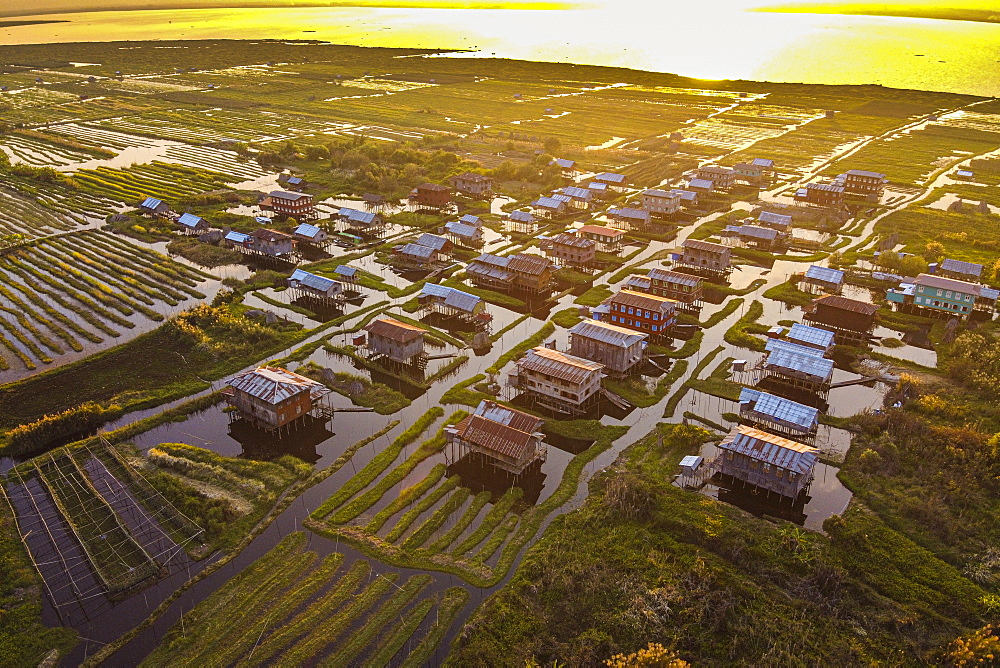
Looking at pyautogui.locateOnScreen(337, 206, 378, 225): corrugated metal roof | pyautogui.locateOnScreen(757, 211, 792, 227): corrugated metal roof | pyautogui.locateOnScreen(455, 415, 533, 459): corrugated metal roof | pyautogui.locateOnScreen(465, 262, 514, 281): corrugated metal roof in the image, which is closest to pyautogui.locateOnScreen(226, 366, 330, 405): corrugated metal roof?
pyautogui.locateOnScreen(455, 415, 533, 459): corrugated metal roof

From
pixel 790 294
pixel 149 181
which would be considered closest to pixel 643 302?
pixel 790 294

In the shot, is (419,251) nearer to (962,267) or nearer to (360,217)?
(360,217)

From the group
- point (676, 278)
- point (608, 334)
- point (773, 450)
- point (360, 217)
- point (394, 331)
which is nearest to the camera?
point (773, 450)

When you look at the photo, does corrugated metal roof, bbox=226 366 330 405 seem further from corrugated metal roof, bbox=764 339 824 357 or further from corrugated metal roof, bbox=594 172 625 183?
corrugated metal roof, bbox=594 172 625 183

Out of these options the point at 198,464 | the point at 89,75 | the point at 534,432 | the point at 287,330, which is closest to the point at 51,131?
the point at 89,75

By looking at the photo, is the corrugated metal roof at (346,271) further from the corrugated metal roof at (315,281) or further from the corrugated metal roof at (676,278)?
the corrugated metal roof at (676,278)
